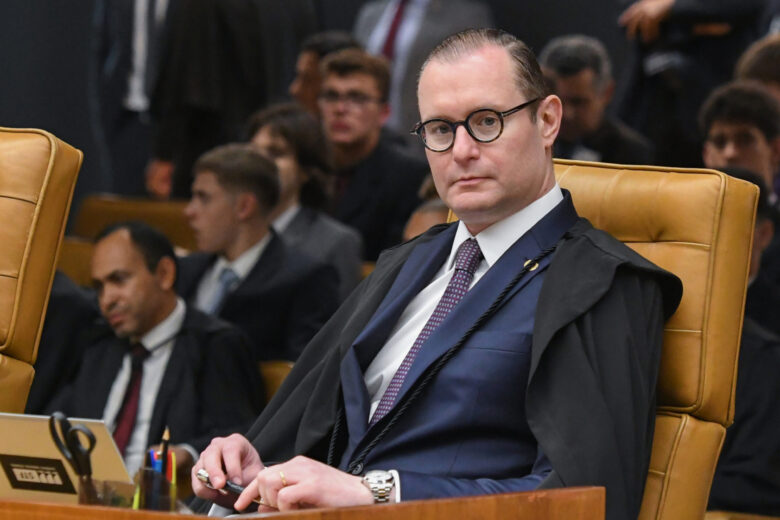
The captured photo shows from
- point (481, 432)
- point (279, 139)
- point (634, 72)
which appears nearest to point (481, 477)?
point (481, 432)

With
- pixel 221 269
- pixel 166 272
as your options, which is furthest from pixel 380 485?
pixel 221 269

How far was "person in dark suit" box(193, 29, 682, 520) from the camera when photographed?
73.4 inches

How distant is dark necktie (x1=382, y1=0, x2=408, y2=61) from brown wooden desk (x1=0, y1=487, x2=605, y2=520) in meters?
4.15

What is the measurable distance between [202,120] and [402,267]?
341 cm

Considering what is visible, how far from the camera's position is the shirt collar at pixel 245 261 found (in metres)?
4.04

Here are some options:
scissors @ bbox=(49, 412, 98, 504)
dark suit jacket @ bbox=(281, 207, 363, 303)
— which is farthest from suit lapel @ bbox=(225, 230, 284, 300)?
scissors @ bbox=(49, 412, 98, 504)

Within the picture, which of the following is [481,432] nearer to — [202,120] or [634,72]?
[634,72]

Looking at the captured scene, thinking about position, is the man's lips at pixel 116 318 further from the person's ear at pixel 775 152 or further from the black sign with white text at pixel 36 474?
the person's ear at pixel 775 152

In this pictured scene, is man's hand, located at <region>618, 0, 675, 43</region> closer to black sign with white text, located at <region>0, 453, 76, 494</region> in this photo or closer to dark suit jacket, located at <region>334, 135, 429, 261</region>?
dark suit jacket, located at <region>334, 135, 429, 261</region>

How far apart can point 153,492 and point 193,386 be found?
1832mm

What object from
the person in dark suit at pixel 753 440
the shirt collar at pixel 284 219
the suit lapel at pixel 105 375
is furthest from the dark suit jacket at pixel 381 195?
the person in dark suit at pixel 753 440

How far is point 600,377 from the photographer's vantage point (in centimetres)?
191

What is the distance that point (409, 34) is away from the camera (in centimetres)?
564

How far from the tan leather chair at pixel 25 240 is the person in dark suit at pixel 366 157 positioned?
2388mm
